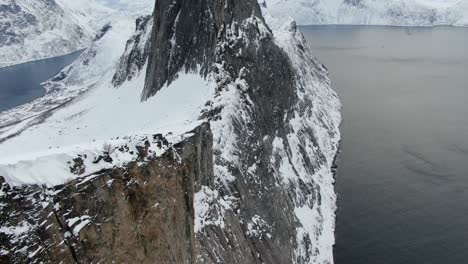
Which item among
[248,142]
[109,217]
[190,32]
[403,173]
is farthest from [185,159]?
[403,173]

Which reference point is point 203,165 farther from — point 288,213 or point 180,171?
point 288,213

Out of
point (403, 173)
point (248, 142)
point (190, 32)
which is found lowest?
point (403, 173)

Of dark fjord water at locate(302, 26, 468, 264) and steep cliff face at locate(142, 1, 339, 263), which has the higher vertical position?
steep cliff face at locate(142, 1, 339, 263)

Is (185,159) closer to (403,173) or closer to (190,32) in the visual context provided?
(190,32)

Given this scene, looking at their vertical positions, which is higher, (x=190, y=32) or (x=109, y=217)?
(x=190, y=32)

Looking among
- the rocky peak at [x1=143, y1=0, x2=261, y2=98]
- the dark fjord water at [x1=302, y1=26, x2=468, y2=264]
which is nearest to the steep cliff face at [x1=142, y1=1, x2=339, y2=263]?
the rocky peak at [x1=143, y1=0, x2=261, y2=98]

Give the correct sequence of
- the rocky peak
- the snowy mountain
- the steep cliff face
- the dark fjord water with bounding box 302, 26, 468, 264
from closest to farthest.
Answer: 1. the snowy mountain
2. the steep cliff face
3. the rocky peak
4. the dark fjord water with bounding box 302, 26, 468, 264

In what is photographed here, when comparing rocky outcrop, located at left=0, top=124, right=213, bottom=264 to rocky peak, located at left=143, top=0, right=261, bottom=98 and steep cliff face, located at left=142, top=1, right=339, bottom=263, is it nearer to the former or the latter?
steep cliff face, located at left=142, top=1, right=339, bottom=263
